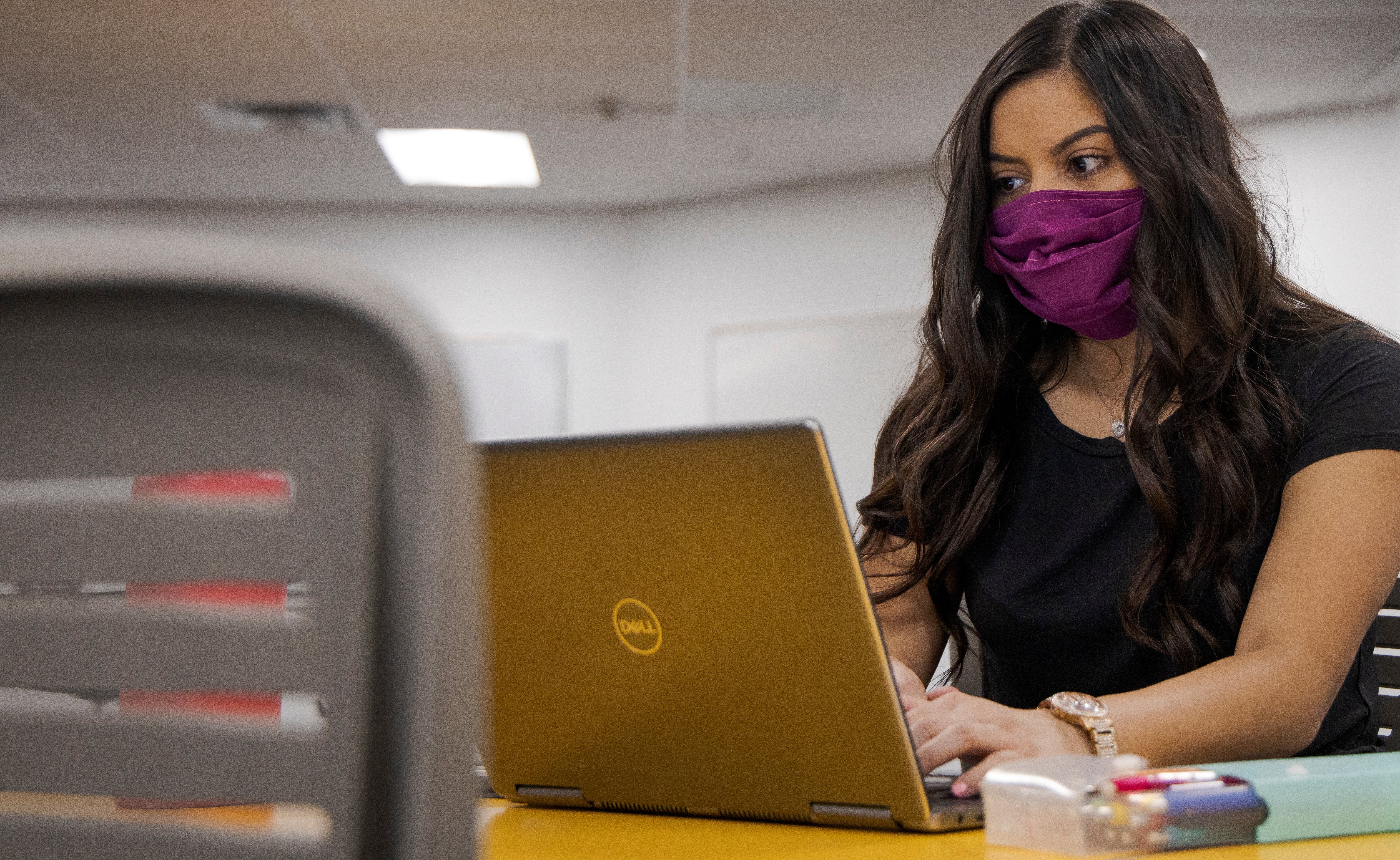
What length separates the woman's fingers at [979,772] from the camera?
37.6 inches

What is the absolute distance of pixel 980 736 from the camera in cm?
98

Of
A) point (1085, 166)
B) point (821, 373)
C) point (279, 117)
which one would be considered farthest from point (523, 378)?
point (1085, 166)

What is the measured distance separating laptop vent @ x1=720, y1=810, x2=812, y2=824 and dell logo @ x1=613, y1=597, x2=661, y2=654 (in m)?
0.16

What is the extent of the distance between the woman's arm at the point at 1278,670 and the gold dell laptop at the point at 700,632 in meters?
0.07

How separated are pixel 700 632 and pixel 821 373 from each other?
19.2ft

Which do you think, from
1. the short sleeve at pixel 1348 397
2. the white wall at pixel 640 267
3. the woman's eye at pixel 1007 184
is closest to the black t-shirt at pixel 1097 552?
the short sleeve at pixel 1348 397

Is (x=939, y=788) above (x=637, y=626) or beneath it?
beneath

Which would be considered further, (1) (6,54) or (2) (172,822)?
(1) (6,54)

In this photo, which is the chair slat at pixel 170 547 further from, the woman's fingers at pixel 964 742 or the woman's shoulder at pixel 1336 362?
the woman's shoulder at pixel 1336 362

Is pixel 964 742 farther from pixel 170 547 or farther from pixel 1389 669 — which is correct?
pixel 1389 669

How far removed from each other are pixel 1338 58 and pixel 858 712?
516 centimetres

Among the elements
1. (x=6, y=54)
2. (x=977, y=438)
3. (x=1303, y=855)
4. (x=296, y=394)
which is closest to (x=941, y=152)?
(x=977, y=438)

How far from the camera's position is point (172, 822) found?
44 cm

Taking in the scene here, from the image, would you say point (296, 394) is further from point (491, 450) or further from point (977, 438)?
point (977, 438)
